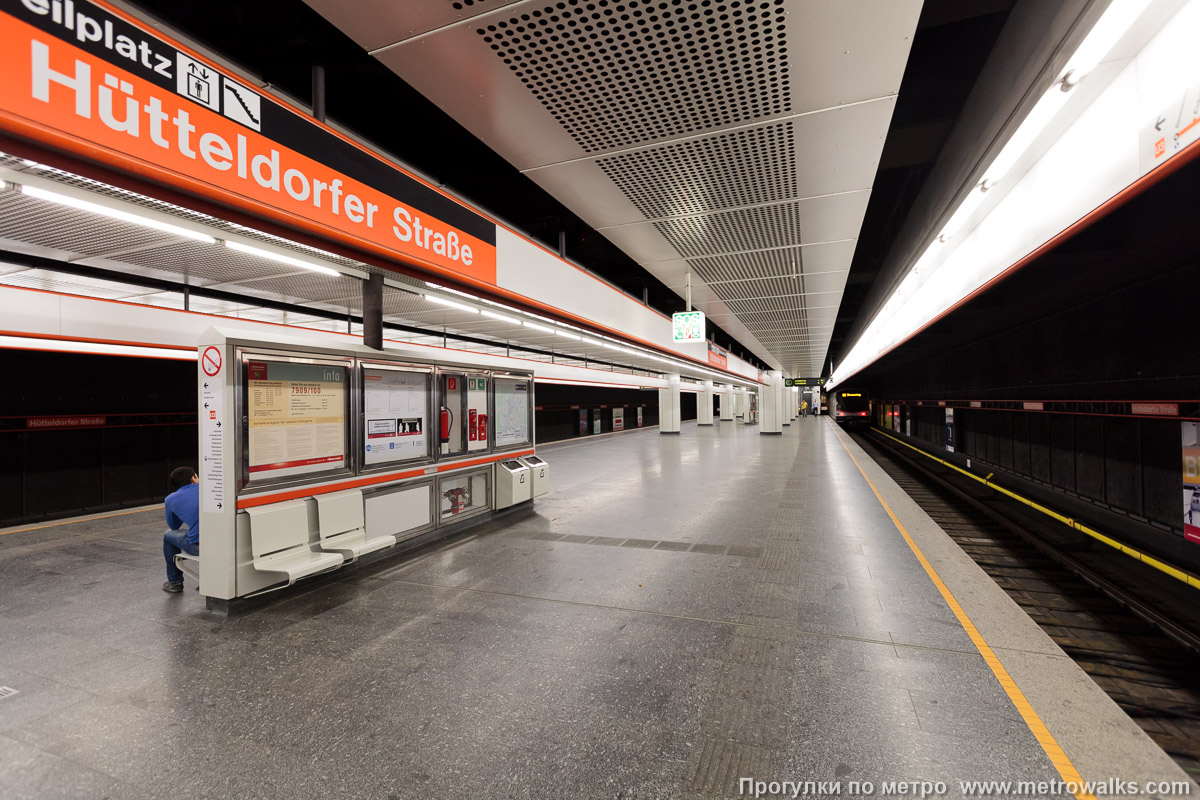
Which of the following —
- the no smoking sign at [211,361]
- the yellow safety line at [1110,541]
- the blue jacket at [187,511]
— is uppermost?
the no smoking sign at [211,361]

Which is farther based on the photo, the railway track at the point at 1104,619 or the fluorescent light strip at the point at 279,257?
the fluorescent light strip at the point at 279,257

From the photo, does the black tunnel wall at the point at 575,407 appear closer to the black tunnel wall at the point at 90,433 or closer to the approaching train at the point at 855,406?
the black tunnel wall at the point at 90,433

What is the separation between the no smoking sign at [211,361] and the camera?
4.05 metres

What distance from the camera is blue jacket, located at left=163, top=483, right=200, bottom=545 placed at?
4.35 meters

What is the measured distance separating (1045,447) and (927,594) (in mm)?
5671

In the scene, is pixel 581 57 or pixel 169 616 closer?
pixel 581 57

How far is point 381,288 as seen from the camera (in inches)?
186

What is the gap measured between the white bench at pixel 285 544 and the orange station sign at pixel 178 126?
2.44 meters

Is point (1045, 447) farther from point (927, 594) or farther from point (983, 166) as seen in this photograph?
point (983, 166)

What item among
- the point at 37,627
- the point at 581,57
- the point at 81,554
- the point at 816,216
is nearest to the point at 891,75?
the point at 581,57

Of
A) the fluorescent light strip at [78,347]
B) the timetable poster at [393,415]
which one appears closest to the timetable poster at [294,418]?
the timetable poster at [393,415]

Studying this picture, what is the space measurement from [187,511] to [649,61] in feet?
16.8

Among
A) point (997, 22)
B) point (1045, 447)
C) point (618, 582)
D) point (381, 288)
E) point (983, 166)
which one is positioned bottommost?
point (618, 582)

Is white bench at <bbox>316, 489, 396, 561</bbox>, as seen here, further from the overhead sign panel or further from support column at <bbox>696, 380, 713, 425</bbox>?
support column at <bbox>696, 380, 713, 425</bbox>
